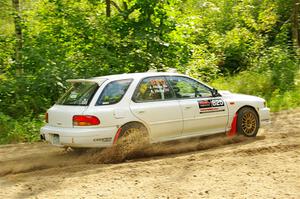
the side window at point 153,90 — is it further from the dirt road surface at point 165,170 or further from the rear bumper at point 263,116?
the rear bumper at point 263,116

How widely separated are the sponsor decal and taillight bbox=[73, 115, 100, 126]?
2289 mm

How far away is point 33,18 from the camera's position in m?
13.6

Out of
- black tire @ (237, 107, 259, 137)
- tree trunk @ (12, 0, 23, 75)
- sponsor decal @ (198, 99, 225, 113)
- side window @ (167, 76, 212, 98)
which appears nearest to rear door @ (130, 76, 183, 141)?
side window @ (167, 76, 212, 98)

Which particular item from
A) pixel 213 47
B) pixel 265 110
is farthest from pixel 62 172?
pixel 213 47

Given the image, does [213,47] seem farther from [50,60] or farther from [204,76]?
[50,60]

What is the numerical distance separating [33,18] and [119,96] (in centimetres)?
659

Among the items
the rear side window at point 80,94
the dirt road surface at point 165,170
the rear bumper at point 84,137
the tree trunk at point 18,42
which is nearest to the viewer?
the dirt road surface at point 165,170

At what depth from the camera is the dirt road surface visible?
603cm

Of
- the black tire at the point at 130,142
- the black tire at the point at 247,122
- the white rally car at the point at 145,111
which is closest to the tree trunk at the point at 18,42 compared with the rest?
the white rally car at the point at 145,111

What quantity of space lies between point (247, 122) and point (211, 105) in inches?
38.7

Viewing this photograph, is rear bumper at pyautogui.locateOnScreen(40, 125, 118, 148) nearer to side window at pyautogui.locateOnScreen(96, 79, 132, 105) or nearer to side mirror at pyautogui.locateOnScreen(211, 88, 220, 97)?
side window at pyautogui.locateOnScreen(96, 79, 132, 105)

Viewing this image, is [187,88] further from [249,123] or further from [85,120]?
[85,120]

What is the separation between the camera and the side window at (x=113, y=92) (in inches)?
317

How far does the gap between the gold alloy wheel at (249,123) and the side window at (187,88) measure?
947mm
